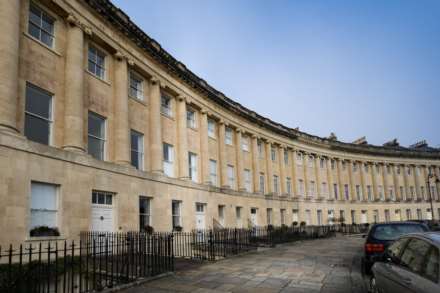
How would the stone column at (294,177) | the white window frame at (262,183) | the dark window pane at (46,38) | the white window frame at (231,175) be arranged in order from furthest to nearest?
the stone column at (294,177) → the white window frame at (262,183) → the white window frame at (231,175) → the dark window pane at (46,38)

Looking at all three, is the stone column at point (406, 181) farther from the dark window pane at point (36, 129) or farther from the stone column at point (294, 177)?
the dark window pane at point (36, 129)

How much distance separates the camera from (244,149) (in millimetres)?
32750

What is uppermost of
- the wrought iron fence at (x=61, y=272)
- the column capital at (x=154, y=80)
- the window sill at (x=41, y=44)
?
the column capital at (x=154, y=80)

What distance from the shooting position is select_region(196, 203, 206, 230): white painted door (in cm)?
2323

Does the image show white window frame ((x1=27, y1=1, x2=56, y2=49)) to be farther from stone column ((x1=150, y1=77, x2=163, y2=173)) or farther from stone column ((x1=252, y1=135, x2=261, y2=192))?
stone column ((x1=252, y1=135, x2=261, y2=192))

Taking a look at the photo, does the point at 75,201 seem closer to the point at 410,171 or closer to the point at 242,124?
the point at 242,124

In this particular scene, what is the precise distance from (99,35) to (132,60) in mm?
2508

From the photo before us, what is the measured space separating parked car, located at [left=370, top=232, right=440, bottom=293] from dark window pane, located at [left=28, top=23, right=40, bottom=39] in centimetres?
1374

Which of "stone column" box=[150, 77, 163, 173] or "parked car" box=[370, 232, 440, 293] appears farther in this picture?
"stone column" box=[150, 77, 163, 173]

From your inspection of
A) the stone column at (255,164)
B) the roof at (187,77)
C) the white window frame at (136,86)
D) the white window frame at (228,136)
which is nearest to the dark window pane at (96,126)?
the white window frame at (136,86)

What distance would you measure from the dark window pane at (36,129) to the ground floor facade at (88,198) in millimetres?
809

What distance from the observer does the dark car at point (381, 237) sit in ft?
32.7

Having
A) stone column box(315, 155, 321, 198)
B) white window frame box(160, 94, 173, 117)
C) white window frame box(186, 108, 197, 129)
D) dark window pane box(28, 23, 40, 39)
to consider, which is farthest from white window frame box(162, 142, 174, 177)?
stone column box(315, 155, 321, 198)

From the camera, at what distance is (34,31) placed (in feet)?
44.3
